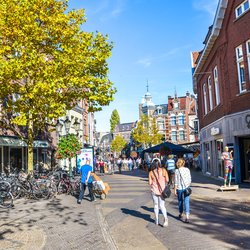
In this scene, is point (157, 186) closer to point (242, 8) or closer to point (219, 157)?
point (242, 8)

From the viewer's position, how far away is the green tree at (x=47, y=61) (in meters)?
14.7

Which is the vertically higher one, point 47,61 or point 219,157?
point 47,61

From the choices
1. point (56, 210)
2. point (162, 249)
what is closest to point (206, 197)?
point (56, 210)

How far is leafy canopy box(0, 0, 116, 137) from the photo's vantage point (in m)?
14.7

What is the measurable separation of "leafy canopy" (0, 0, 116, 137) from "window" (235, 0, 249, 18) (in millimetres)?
6819

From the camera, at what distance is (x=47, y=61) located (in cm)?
1533

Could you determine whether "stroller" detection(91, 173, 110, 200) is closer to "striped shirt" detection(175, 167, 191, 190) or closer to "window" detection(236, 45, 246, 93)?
"striped shirt" detection(175, 167, 191, 190)

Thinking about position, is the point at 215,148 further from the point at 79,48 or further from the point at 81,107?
the point at 81,107

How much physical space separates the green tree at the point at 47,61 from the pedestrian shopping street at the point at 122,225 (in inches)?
205

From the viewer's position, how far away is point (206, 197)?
41.3 ft

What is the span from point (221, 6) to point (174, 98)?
4853 cm

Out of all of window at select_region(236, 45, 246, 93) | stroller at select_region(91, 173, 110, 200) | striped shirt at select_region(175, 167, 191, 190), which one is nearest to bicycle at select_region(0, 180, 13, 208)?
stroller at select_region(91, 173, 110, 200)

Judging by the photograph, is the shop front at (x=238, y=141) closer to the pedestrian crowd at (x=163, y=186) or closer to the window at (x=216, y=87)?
the window at (x=216, y=87)

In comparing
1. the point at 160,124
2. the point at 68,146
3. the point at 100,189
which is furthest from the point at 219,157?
the point at 160,124
